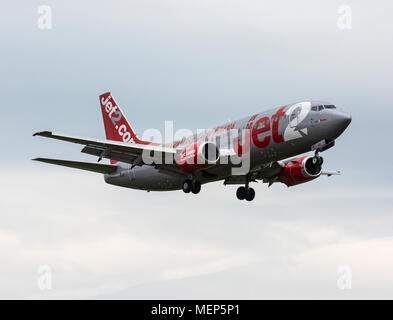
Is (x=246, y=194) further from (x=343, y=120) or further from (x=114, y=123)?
(x=114, y=123)

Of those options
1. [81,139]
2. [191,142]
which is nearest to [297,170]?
[191,142]

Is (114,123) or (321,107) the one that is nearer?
(321,107)

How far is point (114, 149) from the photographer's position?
48.1 meters

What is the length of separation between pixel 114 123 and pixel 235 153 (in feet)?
54.8

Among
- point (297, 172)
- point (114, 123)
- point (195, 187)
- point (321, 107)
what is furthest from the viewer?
point (114, 123)

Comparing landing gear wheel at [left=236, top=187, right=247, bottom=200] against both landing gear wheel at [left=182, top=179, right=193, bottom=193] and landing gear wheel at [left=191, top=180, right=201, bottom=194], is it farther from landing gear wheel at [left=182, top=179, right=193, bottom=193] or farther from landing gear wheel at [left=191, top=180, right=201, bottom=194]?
landing gear wheel at [left=182, top=179, right=193, bottom=193]

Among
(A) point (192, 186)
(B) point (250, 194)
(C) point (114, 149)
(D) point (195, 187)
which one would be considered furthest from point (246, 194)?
(C) point (114, 149)

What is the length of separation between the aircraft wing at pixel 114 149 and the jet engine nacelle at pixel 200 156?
1.70 metres

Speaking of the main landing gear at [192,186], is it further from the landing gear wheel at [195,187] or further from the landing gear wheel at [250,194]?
the landing gear wheel at [250,194]

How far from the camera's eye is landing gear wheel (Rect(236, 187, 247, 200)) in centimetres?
5406

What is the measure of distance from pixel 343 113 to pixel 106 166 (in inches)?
728

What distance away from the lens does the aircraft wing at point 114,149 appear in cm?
4500

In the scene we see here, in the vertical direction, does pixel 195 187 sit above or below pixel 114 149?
below

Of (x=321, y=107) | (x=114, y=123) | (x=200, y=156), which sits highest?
(x=114, y=123)
